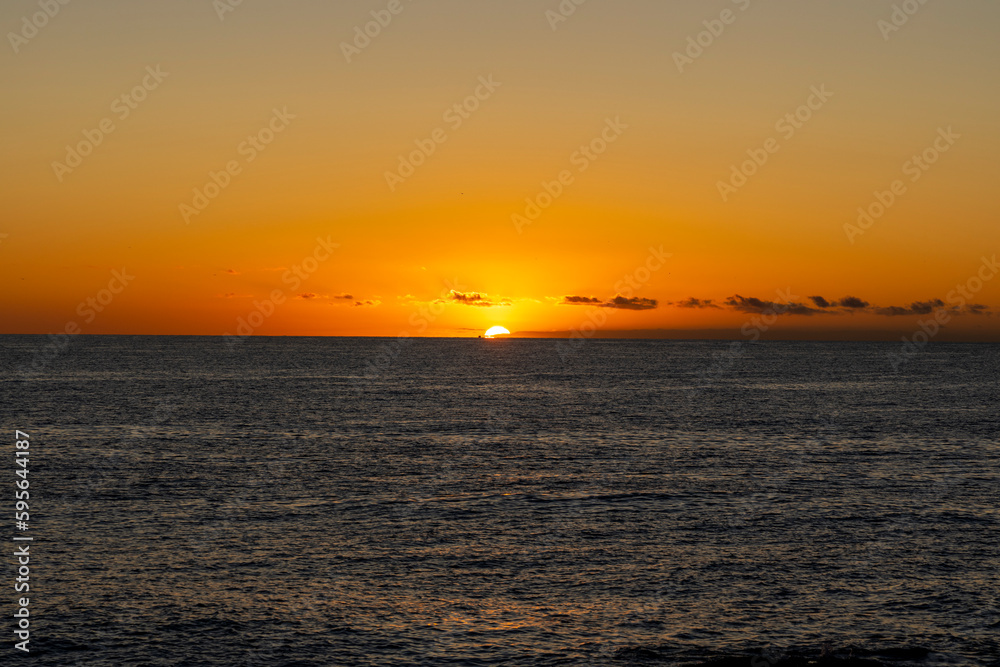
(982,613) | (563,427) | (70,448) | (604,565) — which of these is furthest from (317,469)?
(982,613)

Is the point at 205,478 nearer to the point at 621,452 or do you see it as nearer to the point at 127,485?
the point at 127,485

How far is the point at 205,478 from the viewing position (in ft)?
168

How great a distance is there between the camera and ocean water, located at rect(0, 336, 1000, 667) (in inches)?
998

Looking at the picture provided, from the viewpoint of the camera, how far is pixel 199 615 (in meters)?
27.2

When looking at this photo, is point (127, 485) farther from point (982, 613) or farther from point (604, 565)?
point (982, 613)

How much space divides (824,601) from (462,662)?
13241 millimetres

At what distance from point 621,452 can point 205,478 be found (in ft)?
97.5

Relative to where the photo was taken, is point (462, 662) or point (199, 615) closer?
point (462, 662)

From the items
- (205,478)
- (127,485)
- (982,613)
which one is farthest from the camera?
(205,478)

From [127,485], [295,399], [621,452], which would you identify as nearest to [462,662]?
[127,485]

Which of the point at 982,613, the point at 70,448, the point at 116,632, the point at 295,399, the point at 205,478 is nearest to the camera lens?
the point at 116,632

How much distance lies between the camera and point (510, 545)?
35938mm

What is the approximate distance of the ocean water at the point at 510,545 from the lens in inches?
998

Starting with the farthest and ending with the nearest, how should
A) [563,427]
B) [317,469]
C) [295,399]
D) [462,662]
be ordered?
[295,399]
[563,427]
[317,469]
[462,662]
